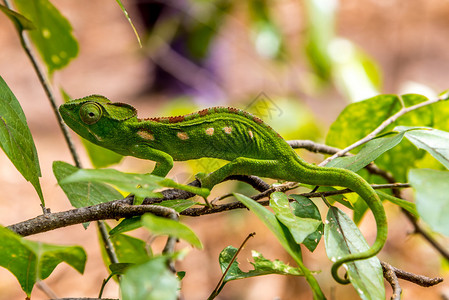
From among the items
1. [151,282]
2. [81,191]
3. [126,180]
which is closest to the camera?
[151,282]

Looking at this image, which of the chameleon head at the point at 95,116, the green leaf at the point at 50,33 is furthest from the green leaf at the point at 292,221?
the green leaf at the point at 50,33

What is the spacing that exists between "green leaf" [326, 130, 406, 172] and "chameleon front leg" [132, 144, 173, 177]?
38cm

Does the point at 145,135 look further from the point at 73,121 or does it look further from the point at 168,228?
the point at 168,228

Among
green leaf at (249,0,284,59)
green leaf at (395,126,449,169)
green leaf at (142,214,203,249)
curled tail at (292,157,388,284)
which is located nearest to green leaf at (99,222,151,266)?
curled tail at (292,157,388,284)

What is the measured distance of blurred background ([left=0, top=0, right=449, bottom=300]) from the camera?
2.63 m

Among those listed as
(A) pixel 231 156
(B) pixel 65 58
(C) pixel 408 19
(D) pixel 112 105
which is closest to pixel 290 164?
(A) pixel 231 156

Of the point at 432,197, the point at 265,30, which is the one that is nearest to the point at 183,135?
the point at 432,197

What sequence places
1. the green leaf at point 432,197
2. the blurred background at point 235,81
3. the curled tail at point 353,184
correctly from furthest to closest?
1. the blurred background at point 235,81
2. the curled tail at point 353,184
3. the green leaf at point 432,197

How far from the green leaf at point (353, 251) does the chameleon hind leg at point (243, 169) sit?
9.4 inches

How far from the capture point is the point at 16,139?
797mm

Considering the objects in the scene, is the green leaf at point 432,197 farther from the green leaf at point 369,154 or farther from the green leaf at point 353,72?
the green leaf at point 353,72

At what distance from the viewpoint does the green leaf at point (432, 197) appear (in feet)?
1.87

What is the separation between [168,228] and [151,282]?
80 millimetres

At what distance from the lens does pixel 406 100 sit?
1228 millimetres
